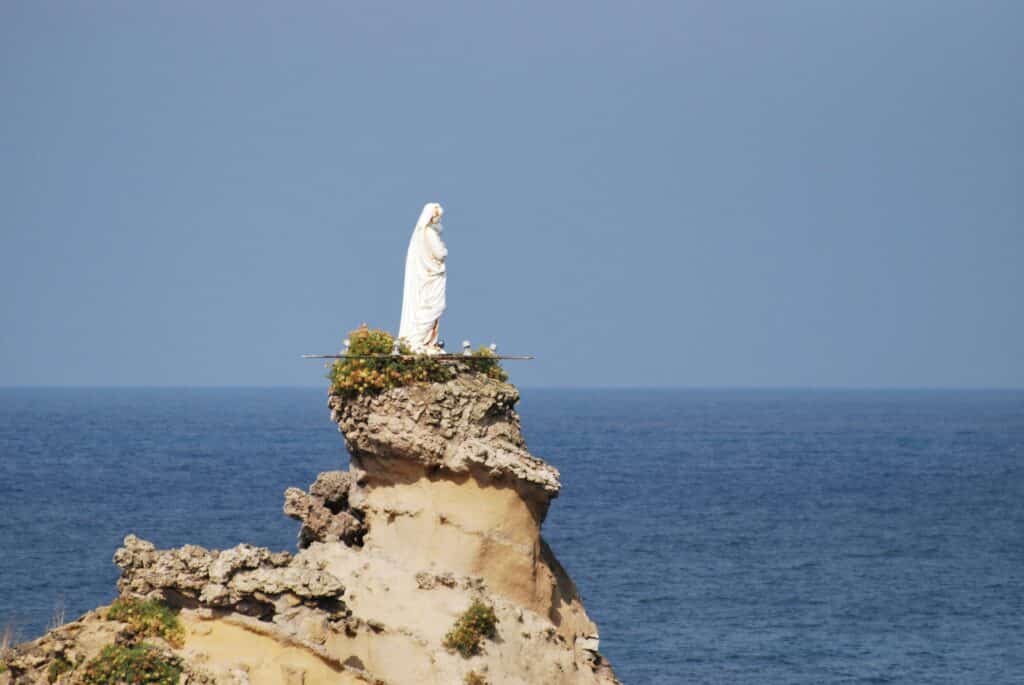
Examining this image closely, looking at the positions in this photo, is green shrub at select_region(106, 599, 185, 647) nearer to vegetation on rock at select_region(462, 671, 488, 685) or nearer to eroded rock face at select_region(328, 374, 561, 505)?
vegetation on rock at select_region(462, 671, 488, 685)

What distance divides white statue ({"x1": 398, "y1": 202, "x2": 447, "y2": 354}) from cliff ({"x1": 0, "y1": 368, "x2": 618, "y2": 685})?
100cm

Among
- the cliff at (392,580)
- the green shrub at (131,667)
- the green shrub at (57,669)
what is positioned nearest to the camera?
the green shrub at (131,667)

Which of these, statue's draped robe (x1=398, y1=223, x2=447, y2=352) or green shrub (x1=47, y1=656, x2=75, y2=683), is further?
statue's draped robe (x1=398, y1=223, x2=447, y2=352)

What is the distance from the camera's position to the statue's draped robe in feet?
112

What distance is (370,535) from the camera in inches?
1366

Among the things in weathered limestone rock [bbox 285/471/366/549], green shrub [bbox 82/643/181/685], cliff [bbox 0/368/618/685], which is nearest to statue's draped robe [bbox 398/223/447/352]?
cliff [bbox 0/368/618/685]

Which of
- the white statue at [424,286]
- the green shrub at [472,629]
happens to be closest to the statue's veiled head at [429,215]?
the white statue at [424,286]

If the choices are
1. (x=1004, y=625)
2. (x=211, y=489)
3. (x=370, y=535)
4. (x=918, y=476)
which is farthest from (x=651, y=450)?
(x=370, y=535)

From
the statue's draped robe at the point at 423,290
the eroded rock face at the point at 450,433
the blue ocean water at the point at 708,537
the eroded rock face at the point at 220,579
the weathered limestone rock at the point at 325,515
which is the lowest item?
the blue ocean water at the point at 708,537

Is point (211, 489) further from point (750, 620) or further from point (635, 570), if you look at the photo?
point (750, 620)

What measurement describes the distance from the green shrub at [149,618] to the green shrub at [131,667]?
24.0 inches

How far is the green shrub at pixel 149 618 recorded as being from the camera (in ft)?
99.8

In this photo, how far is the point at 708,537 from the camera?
8825cm

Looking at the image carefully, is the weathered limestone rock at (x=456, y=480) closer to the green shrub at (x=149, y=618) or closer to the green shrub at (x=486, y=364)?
the green shrub at (x=486, y=364)
